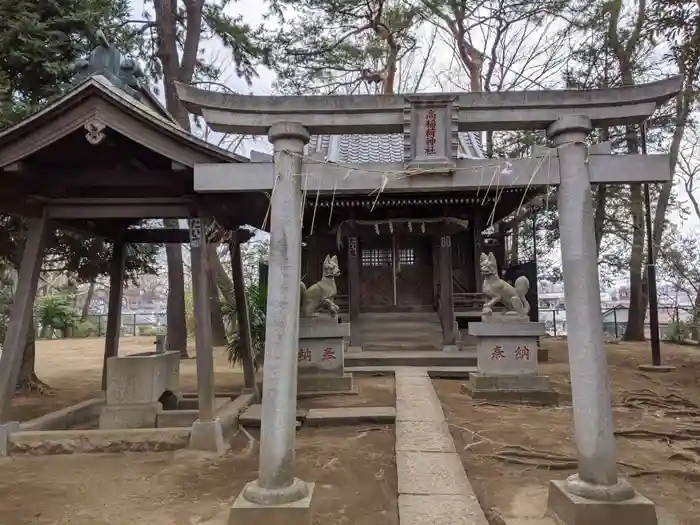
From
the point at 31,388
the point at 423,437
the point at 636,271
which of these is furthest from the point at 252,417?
the point at 636,271

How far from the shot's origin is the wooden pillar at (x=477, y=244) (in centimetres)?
1460

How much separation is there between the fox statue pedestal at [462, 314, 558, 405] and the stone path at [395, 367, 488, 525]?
7.23ft

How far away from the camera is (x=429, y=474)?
436 cm

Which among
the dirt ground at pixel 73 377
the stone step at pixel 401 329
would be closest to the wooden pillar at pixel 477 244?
the stone step at pixel 401 329

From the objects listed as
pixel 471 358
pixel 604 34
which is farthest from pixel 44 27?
pixel 604 34

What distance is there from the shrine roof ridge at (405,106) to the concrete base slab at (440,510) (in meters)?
3.14

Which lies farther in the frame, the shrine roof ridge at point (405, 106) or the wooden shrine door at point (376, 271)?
the wooden shrine door at point (376, 271)

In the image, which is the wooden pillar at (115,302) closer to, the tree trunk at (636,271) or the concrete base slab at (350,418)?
the concrete base slab at (350,418)

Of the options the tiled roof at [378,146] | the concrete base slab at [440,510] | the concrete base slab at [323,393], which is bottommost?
the concrete base slab at [440,510]

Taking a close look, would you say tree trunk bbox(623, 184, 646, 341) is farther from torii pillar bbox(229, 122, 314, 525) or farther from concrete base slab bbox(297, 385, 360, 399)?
torii pillar bbox(229, 122, 314, 525)

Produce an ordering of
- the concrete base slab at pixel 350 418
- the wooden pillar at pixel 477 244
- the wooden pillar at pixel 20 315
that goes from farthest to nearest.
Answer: the wooden pillar at pixel 477 244
the concrete base slab at pixel 350 418
the wooden pillar at pixel 20 315

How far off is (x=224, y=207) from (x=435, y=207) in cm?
818

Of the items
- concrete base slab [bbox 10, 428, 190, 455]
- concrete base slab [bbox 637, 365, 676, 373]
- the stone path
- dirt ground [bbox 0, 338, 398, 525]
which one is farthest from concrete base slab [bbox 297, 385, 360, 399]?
concrete base slab [bbox 637, 365, 676, 373]

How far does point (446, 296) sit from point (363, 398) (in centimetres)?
561
